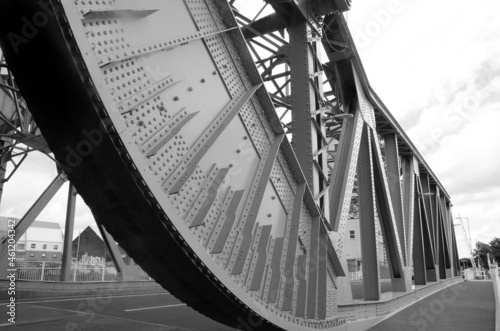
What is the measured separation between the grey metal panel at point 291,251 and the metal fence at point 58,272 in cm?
1460

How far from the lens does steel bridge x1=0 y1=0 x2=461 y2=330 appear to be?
2.43 metres

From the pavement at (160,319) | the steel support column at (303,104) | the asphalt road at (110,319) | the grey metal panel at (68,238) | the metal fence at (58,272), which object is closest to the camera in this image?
the steel support column at (303,104)

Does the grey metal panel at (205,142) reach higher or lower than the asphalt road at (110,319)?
higher

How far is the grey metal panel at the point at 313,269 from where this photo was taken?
5008 mm

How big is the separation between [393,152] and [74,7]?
13715mm

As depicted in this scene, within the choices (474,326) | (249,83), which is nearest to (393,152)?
(474,326)

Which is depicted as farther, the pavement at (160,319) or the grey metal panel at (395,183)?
the grey metal panel at (395,183)

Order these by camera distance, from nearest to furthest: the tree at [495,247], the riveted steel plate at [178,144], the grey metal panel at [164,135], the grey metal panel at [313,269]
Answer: the riveted steel plate at [178,144]
the grey metal panel at [164,135]
the grey metal panel at [313,269]
the tree at [495,247]

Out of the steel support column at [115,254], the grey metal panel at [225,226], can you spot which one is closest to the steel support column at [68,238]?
the steel support column at [115,254]

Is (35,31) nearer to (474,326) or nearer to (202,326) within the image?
(202,326)

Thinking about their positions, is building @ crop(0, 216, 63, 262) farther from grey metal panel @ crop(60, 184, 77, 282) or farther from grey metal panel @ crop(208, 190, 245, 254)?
grey metal panel @ crop(208, 190, 245, 254)

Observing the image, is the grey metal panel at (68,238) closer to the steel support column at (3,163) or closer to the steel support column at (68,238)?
the steel support column at (68,238)

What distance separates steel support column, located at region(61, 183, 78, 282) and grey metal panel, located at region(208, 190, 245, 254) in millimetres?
14727

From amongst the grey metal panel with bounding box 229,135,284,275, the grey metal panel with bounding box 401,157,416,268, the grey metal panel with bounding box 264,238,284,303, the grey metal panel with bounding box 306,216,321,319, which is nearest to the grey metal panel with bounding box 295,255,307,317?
the grey metal panel with bounding box 306,216,321,319
